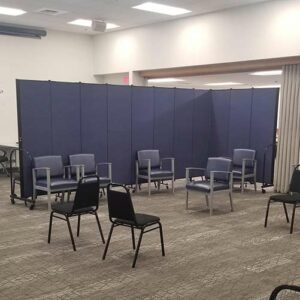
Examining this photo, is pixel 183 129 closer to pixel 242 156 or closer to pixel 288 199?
pixel 242 156

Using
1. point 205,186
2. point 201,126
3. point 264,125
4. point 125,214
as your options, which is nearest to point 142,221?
point 125,214

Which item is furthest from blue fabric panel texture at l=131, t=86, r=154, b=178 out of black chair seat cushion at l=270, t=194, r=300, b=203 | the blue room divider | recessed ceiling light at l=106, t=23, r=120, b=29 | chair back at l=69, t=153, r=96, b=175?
black chair seat cushion at l=270, t=194, r=300, b=203

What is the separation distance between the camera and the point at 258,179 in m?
8.30

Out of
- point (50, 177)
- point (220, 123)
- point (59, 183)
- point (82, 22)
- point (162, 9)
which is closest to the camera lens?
point (59, 183)

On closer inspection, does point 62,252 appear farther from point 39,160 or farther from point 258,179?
point 258,179

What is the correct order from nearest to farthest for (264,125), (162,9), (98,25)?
(264,125)
(162,9)
(98,25)

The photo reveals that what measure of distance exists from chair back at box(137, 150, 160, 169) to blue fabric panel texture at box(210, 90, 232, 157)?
5.48ft

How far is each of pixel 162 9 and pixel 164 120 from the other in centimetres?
227

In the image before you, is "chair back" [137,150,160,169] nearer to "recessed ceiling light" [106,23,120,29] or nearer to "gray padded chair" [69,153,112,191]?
"gray padded chair" [69,153,112,191]

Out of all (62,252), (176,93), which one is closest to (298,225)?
(62,252)

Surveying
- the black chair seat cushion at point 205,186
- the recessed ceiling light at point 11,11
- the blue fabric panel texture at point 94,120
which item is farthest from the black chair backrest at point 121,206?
the recessed ceiling light at point 11,11

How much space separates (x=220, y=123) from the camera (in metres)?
8.99

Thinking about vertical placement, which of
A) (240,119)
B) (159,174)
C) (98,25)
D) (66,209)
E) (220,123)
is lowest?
(159,174)

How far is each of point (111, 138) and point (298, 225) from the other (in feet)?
12.2
